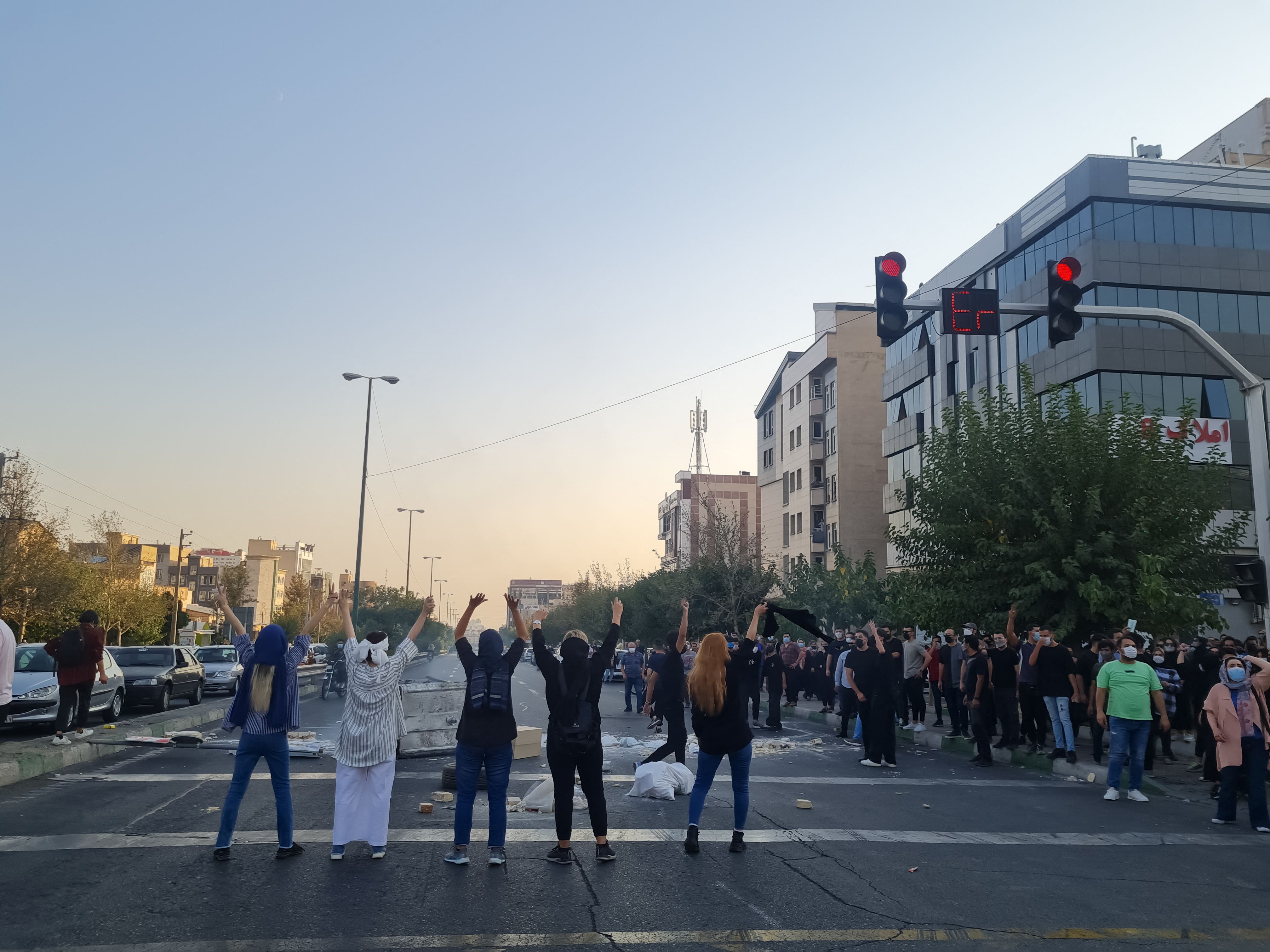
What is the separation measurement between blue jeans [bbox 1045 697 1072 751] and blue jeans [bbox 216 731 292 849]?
34.3 feet

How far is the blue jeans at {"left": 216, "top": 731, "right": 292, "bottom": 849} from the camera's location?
7246 mm

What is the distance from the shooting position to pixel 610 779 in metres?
11.7

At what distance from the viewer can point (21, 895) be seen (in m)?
6.16

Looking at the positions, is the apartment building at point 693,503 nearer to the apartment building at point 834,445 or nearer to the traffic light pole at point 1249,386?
the apartment building at point 834,445

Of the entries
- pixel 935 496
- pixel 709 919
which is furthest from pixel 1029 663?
pixel 709 919

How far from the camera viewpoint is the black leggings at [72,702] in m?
14.2

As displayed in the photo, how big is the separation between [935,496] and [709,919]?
15222mm

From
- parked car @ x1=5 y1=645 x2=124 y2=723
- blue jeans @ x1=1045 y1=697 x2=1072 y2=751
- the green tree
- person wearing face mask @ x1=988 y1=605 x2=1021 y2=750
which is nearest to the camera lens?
blue jeans @ x1=1045 y1=697 x2=1072 y2=751

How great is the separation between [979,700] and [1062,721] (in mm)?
1211

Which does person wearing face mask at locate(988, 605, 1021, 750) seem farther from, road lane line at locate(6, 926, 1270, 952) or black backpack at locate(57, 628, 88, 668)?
black backpack at locate(57, 628, 88, 668)

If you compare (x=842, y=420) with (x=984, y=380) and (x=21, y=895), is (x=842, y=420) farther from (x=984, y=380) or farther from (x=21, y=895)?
(x=21, y=895)

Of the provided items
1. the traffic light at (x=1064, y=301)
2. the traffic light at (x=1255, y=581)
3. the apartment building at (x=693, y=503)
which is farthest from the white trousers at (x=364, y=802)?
the apartment building at (x=693, y=503)

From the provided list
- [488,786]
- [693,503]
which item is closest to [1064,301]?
[488,786]

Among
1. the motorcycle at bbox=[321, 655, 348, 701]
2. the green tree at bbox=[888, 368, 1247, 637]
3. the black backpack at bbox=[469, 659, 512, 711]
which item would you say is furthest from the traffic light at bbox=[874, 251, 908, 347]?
the motorcycle at bbox=[321, 655, 348, 701]
